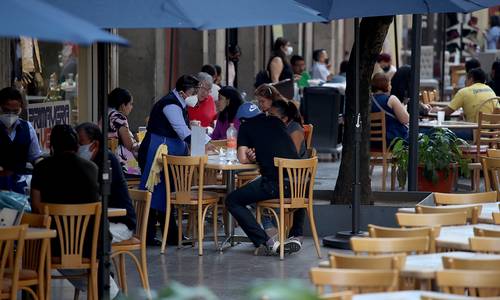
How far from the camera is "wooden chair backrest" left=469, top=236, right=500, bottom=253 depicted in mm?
8445

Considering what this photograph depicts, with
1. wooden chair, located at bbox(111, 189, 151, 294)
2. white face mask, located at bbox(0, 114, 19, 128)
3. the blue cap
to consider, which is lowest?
wooden chair, located at bbox(111, 189, 151, 294)

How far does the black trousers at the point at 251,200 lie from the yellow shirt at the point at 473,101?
274 inches

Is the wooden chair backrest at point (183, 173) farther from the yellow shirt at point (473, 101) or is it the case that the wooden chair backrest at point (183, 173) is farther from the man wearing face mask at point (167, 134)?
the yellow shirt at point (473, 101)

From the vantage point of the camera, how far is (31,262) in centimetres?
950

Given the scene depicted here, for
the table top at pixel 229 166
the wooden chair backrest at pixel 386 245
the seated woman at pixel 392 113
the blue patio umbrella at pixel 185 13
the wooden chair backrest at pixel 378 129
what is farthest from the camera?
the seated woman at pixel 392 113

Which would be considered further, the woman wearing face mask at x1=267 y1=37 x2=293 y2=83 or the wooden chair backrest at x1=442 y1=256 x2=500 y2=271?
the woman wearing face mask at x1=267 y1=37 x2=293 y2=83

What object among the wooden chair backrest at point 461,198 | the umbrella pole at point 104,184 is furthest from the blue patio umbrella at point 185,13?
the wooden chair backrest at point 461,198

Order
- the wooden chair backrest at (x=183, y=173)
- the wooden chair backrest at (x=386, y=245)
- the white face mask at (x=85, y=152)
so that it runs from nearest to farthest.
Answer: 1. the wooden chair backrest at (x=386, y=245)
2. the white face mask at (x=85, y=152)
3. the wooden chair backrest at (x=183, y=173)

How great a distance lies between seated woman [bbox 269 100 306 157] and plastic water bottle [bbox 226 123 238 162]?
0.65 m

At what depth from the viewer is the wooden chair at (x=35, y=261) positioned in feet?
29.8

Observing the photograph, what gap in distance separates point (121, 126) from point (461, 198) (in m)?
4.27

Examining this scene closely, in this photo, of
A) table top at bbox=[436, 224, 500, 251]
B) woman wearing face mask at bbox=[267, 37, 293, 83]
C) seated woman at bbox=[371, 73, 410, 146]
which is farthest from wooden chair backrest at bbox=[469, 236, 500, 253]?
woman wearing face mask at bbox=[267, 37, 293, 83]

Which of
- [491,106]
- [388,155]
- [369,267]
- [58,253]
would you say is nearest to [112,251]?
[58,253]

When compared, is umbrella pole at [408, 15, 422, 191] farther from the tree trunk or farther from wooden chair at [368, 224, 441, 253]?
wooden chair at [368, 224, 441, 253]
